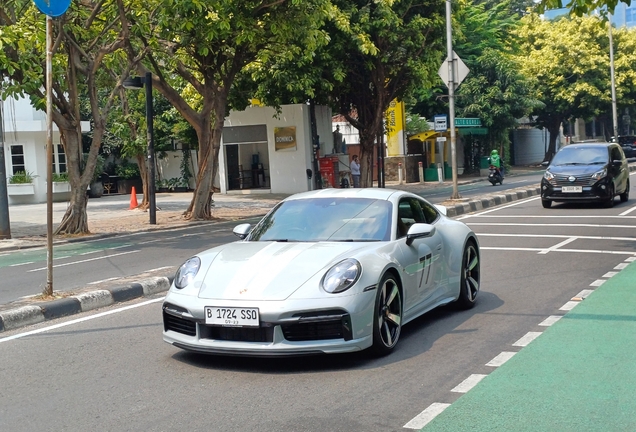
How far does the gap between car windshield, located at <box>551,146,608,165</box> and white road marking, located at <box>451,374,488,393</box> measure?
16455 millimetres

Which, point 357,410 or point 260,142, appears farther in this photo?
point 260,142

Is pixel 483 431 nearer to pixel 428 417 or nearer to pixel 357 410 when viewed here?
pixel 428 417

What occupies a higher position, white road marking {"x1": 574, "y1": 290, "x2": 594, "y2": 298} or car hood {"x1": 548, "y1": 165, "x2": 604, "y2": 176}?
car hood {"x1": 548, "y1": 165, "x2": 604, "y2": 176}

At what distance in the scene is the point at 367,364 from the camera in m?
6.69

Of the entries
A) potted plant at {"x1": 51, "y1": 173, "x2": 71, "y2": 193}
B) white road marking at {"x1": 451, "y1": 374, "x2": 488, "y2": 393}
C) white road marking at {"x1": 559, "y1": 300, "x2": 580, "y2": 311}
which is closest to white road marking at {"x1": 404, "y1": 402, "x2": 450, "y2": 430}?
white road marking at {"x1": 451, "y1": 374, "x2": 488, "y2": 393}

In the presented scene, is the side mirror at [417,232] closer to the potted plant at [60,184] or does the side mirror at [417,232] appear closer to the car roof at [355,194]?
the car roof at [355,194]

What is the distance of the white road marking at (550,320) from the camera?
8.11 metres

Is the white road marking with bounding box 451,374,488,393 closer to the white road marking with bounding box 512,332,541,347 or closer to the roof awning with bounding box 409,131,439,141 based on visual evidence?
the white road marking with bounding box 512,332,541,347

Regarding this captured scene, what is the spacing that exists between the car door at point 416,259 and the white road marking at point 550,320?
1075 millimetres

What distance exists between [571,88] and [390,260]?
50040mm

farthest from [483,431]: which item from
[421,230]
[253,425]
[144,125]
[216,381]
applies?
[144,125]

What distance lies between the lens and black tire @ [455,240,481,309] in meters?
8.85

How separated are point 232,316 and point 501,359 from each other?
2172 mm

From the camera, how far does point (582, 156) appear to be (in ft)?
72.4
